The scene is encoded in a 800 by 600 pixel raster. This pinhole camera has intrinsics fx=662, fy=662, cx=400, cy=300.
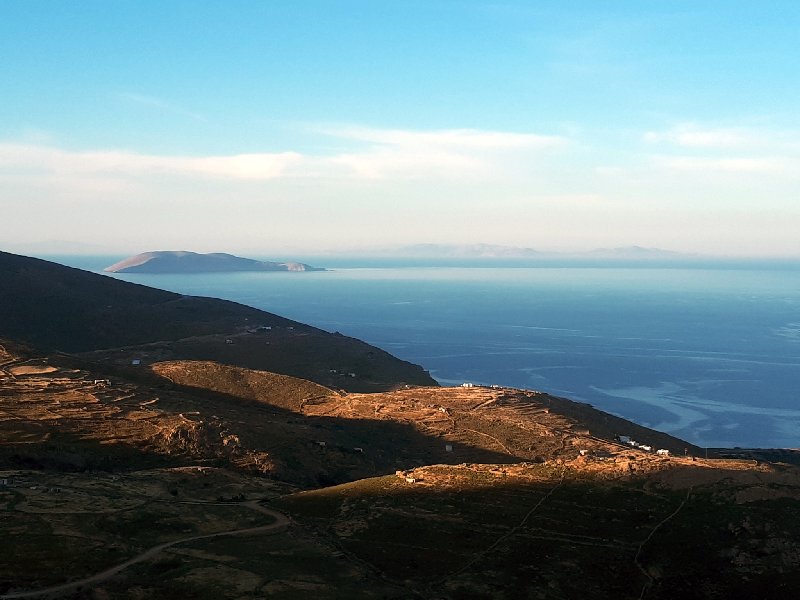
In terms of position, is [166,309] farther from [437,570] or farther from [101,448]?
[437,570]

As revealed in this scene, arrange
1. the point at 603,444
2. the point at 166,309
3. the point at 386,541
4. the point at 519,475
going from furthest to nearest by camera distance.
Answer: the point at 166,309 → the point at 603,444 → the point at 519,475 → the point at 386,541

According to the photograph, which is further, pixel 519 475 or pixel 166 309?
pixel 166 309

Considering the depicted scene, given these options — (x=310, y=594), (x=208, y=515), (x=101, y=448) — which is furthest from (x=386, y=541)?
(x=101, y=448)

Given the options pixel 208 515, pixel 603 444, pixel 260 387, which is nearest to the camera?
pixel 208 515

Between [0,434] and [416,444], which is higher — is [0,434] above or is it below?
above

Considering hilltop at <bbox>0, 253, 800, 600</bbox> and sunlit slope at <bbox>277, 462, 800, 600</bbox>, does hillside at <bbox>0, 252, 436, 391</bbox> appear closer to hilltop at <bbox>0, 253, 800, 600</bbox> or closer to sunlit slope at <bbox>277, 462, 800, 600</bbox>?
hilltop at <bbox>0, 253, 800, 600</bbox>

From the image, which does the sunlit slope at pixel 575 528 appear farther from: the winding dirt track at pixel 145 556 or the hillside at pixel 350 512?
the winding dirt track at pixel 145 556

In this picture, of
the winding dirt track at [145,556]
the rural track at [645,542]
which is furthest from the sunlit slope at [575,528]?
the winding dirt track at [145,556]
